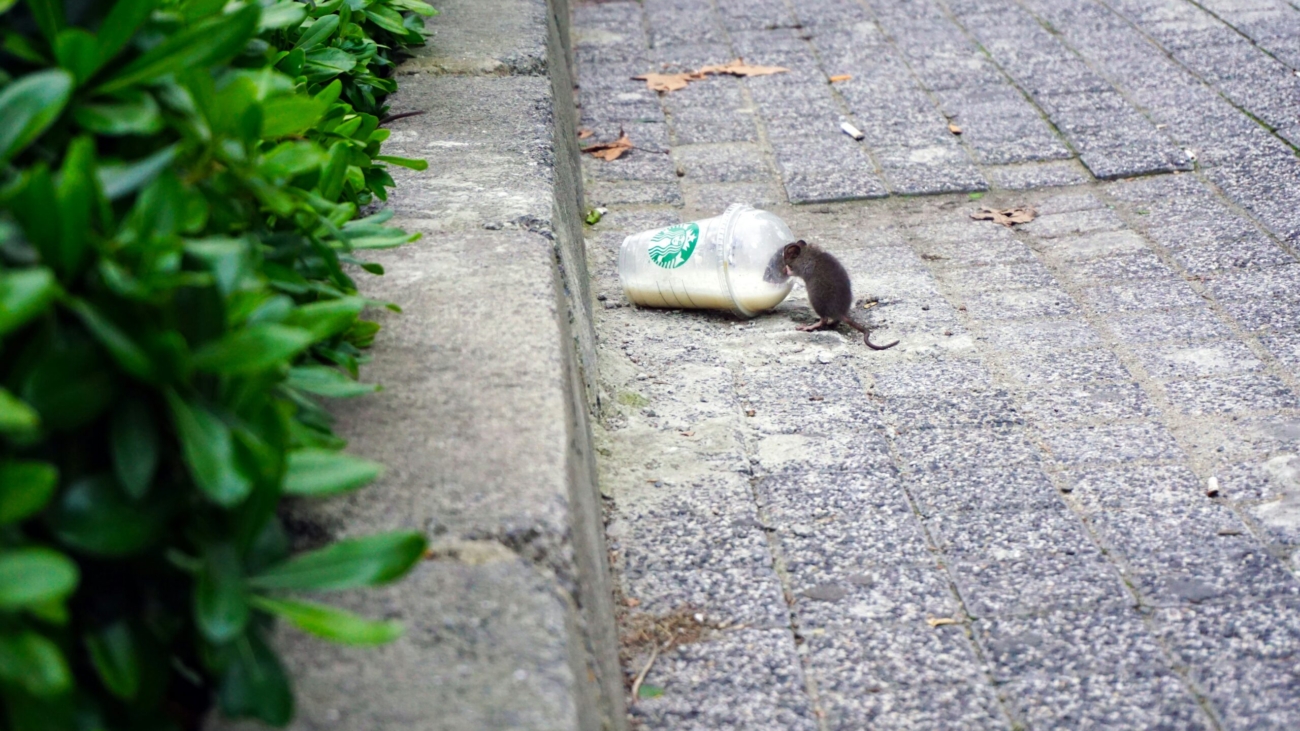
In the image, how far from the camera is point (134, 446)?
3.61ft

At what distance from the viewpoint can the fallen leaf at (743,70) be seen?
18.7 feet

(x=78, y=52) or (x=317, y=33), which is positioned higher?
(x=78, y=52)

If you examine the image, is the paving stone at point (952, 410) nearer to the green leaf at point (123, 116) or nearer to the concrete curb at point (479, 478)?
the concrete curb at point (479, 478)

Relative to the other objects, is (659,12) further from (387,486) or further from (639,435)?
(387,486)

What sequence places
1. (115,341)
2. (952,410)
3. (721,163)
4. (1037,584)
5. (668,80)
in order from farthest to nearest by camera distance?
(668,80) < (721,163) < (952,410) < (1037,584) < (115,341)

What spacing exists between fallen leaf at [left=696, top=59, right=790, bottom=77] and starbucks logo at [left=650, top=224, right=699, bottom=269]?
2450 mm

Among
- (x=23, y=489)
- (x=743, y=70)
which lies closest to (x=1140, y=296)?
(x=743, y=70)

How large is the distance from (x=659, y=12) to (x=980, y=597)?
5.44 meters

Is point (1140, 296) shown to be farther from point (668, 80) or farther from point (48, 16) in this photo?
point (48, 16)

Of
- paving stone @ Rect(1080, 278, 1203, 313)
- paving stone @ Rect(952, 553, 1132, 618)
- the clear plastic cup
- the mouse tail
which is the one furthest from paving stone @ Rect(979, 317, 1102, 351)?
paving stone @ Rect(952, 553, 1132, 618)

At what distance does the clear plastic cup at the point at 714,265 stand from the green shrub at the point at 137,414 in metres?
2.13

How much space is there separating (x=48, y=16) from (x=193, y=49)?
156 mm

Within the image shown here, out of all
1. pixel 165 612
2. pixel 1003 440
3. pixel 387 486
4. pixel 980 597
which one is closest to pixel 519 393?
Answer: pixel 387 486

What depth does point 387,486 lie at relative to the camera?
157 centimetres
